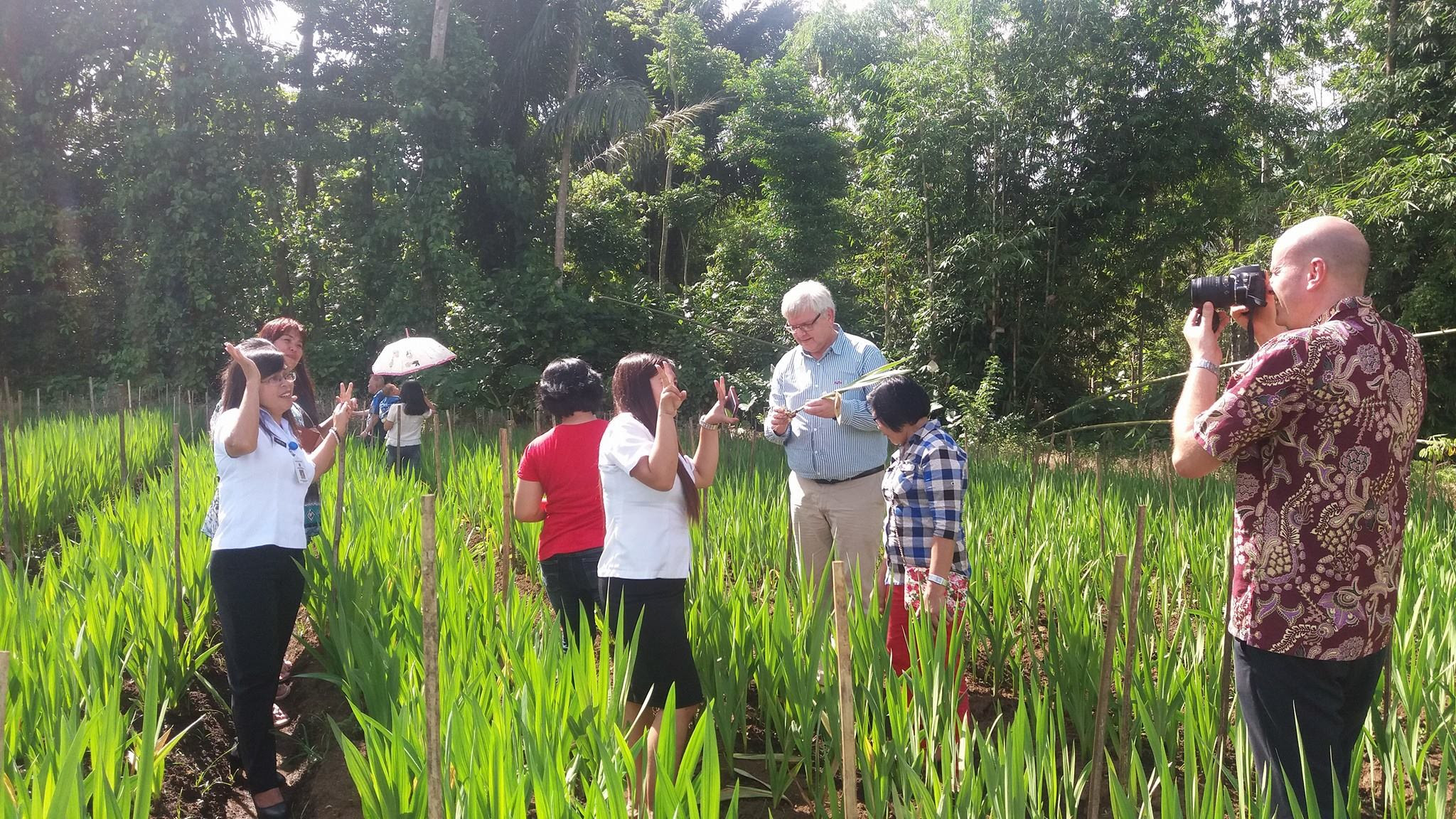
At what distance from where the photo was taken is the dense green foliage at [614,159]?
1140cm

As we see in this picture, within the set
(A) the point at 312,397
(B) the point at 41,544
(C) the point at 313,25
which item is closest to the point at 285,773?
(A) the point at 312,397

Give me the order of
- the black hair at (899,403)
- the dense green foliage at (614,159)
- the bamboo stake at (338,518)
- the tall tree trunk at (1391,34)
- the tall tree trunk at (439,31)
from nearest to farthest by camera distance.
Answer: the black hair at (899,403) < the bamboo stake at (338,518) < the tall tree trunk at (1391,34) < the dense green foliage at (614,159) < the tall tree trunk at (439,31)

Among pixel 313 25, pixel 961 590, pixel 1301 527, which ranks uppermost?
pixel 313 25

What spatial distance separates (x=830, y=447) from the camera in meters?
3.11

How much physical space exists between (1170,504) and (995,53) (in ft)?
31.3

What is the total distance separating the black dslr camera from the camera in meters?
1.64

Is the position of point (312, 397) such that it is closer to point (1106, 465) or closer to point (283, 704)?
point (283, 704)

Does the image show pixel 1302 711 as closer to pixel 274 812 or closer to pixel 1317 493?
pixel 1317 493

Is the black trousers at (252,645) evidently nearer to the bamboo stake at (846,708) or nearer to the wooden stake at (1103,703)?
the bamboo stake at (846,708)

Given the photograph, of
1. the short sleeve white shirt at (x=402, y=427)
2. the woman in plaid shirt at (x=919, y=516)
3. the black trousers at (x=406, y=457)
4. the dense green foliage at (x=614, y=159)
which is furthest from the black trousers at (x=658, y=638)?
the dense green foliage at (x=614, y=159)

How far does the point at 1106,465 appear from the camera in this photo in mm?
7020

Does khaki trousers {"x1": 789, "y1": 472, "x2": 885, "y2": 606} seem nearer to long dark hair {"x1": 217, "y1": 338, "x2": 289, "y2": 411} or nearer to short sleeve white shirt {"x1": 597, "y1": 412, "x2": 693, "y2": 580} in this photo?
short sleeve white shirt {"x1": 597, "y1": 412, "x2": 693, "y2": 580}

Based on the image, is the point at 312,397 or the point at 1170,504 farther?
the point at 1170,504

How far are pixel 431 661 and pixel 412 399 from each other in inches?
202
